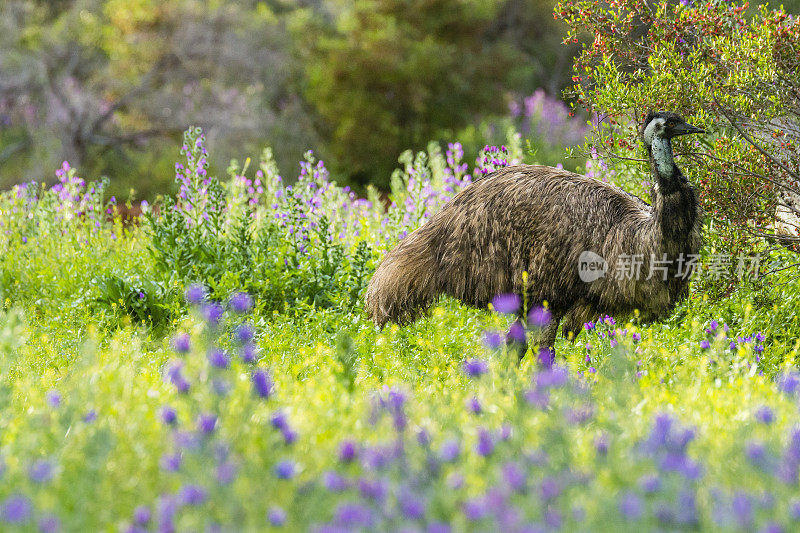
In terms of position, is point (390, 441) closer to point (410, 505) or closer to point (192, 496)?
point (410, 505)

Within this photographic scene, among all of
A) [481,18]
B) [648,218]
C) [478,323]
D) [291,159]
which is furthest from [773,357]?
[481,18]

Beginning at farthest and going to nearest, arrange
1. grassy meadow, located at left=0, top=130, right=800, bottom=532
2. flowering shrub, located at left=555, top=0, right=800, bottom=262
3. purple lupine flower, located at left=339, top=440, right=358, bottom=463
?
1. flowering shrub, located at left=555, top=0, right=800, bottom=262
2. purple lupine flower, located at left=339, top=440, right=358, bottom=463
3. grassy meadow, located at left=0, top=130, right=800, bottom=532

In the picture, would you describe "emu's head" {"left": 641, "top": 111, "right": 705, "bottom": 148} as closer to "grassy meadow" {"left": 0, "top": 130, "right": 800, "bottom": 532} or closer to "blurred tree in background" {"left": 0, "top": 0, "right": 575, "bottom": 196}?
"grassy meadow" {"left": 0, "top": 130, "right": 800, "bottom": 532}

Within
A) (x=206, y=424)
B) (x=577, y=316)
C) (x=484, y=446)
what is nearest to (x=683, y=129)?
(x=577, y=316)

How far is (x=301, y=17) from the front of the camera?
1698 cm

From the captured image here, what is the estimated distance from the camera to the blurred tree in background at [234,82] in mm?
15703

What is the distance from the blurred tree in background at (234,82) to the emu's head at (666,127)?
1077cm

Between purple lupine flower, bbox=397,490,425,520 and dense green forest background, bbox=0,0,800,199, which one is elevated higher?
dense green forest background, bbox=0,0,800,199

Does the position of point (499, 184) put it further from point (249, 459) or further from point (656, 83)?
point (249, 459)

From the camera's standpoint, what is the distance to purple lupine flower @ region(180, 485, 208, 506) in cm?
204

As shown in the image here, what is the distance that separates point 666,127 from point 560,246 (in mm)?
875

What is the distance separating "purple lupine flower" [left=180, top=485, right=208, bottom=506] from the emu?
2.98m

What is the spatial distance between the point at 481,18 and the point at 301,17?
3.55m

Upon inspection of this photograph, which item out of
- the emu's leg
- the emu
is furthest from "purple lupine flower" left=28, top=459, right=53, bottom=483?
the emu's leg
